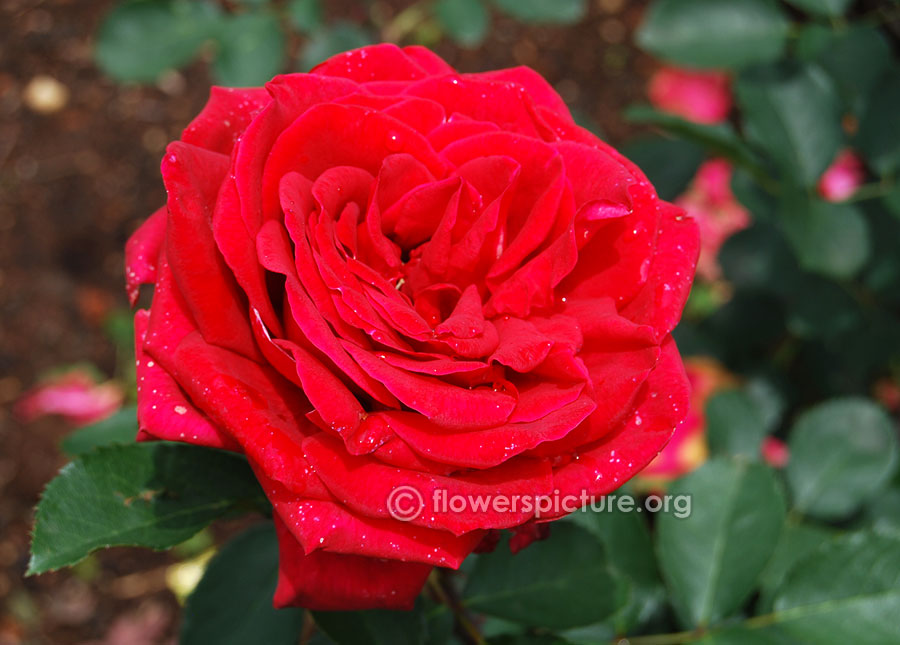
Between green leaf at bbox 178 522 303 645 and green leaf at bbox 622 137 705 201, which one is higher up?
green leaf at bbox 622 137 705 201

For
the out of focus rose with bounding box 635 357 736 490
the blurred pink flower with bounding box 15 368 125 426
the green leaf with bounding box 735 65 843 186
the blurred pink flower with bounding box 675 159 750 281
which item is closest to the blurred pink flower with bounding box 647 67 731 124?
the blurred pink flower with bounding box 675 159 750 281

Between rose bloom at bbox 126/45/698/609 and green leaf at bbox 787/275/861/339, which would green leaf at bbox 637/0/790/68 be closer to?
green leaf at bbox 787/275/861/339

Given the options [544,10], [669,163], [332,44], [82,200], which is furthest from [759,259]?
[82,200]

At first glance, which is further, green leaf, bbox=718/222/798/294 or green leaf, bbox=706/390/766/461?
green leaf, bbox=718/222/798/294

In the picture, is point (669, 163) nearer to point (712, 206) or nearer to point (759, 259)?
point (759, 259)

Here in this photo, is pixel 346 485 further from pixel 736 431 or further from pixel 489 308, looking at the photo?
pixel 736 431

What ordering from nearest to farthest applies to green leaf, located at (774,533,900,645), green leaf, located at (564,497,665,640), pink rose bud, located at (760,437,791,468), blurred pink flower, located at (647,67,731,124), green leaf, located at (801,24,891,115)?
green leaf, located at (774,533,900,645), green leaf, located at (564,497,665,640), green leaf, located at (801,24,891,115), pink rose bud, located at (760,437,791,468), blurred pink flower, located at (647,67,731,124)

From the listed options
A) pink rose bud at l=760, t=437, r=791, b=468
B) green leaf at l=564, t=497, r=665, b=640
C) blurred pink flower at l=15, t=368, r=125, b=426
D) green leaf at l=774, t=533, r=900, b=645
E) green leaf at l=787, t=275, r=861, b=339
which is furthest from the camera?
blurred pink flower at l=15, t=368, r=125, b=426
